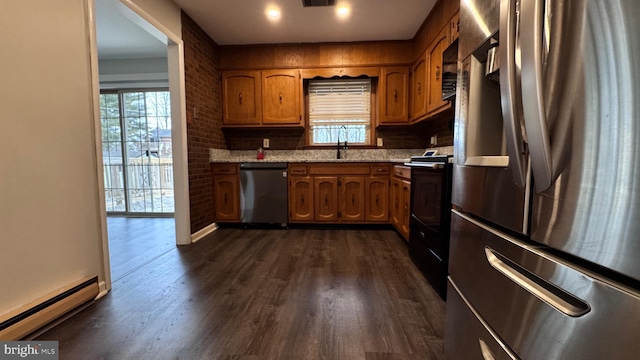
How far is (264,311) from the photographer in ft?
5.19

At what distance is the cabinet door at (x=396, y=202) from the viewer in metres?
2.95

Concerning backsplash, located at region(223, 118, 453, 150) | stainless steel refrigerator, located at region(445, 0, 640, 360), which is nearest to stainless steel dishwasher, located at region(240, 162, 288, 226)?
backsplash, located at region(223, 118, 453, 150)

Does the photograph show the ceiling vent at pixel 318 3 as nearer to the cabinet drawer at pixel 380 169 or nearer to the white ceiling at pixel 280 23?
the white ceiling at pixel 280 23

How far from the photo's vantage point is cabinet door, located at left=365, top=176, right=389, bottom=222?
11.0 ft

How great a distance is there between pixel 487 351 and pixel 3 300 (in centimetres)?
202

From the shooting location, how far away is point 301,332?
1390 millimetres

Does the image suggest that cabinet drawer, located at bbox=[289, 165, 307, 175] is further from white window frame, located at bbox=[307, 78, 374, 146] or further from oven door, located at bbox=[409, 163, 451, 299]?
oven door, located at bbox=[409, 163, 451, 299]

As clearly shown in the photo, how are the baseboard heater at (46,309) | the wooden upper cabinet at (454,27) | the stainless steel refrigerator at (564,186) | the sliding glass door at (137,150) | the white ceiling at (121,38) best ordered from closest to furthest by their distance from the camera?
the stainless steel refrigerator at (564,186), the baseboard heater at (46,309), the wooden upper cabinet at (454,27), the white ceiling at (121,38), the sliding glass door at (137,150)

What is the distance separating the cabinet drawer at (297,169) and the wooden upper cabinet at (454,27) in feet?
6.59

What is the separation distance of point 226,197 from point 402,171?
2189 millimetres

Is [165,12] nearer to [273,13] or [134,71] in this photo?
[273,13]

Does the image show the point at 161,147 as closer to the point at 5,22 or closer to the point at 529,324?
the point at 5,22

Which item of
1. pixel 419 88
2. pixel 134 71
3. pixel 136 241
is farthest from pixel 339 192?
pixel 134 71

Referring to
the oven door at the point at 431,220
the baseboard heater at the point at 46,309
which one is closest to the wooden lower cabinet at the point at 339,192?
the oven door at the point at 431,220
